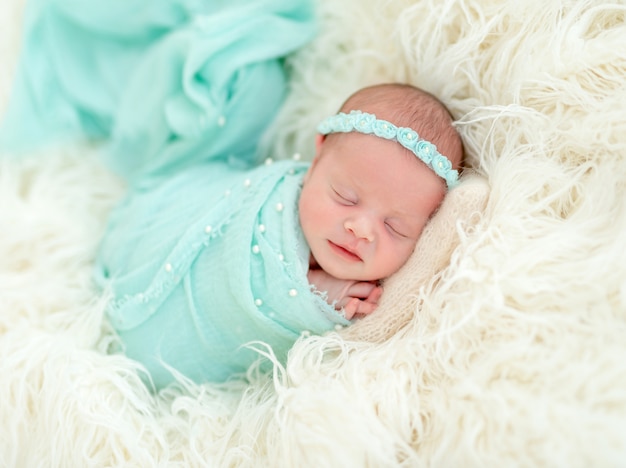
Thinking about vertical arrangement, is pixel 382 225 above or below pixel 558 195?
below

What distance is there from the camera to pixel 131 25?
1572mm

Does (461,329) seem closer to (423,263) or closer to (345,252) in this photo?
(423,263)

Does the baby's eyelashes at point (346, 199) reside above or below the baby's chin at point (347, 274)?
above

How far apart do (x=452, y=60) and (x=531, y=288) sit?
534mm

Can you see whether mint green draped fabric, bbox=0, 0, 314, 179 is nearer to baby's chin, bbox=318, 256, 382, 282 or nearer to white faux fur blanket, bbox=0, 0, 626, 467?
white faux fur blanket, bbox=0, 0, 626, 467

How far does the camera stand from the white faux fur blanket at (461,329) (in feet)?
2.96

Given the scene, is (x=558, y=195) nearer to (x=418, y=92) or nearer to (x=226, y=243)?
(x=418, y=92)

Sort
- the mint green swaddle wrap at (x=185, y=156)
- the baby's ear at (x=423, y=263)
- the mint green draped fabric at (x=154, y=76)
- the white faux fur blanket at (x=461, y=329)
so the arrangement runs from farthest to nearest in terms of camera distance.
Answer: the mint green draped fabric at (x=154, y=76)
the mint green swaddle wrap at (x=185, y=156)
the baby's ear at (x=423, y=263)
the white faux fur blanket at (x=461, y=329)

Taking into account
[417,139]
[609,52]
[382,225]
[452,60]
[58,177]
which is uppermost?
[609,52]

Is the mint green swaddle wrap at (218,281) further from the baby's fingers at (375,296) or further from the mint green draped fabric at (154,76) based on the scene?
the mint green draped fabric at (154,76)

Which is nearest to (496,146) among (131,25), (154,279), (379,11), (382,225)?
(382,225)

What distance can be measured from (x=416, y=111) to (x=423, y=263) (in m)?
0.29

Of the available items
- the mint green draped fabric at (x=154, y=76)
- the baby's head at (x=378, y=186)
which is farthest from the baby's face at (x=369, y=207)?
the mint green draped fabric at (x=154, y=76)

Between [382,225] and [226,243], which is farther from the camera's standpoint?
[226,243]
